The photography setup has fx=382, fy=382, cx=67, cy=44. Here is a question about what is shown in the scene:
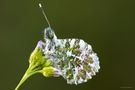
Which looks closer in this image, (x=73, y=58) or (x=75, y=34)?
(x=73, y=58)

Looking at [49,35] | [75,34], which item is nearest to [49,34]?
[49,35]

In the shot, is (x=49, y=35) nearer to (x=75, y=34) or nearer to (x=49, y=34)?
(x=49, y=34)

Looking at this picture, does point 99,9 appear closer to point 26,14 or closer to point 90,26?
point 90,26

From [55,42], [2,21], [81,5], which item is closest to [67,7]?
[81,5]

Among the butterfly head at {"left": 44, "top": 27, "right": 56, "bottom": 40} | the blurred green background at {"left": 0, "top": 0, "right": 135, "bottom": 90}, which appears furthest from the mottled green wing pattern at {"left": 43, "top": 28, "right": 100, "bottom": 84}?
the blurred green background at {"left": 0, "top": 0, "right": 135, "bottom": 90}

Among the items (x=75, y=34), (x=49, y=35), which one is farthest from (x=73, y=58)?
(x=75, y=34)

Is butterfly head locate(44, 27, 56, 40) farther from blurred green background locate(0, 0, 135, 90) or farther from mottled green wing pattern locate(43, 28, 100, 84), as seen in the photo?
blurred green background locate(0, 0, 135, 90)

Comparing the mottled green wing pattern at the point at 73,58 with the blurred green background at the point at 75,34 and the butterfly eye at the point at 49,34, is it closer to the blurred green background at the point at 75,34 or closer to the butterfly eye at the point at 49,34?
the butterfly eye at the point at 49,34

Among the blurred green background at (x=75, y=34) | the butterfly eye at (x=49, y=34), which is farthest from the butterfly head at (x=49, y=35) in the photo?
the blurred green background at (x=75, y=34)
